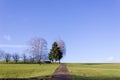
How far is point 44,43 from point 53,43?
Result: 24.7m

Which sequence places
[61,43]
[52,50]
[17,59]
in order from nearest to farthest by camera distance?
[52,50] → [61,43] → [17,59]

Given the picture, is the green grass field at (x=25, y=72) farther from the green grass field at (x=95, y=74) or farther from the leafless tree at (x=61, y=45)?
the leafless tree at (x=61, y=45)

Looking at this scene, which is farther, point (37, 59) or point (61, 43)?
point (61, 43)

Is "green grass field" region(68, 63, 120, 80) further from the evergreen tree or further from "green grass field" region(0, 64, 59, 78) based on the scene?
the evergreen tree

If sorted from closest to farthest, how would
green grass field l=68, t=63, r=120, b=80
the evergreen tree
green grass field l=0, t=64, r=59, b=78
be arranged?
1. green grass field l=68, t=63, r=120, b=80
2. green grass field l=0, t=64, r=59, b=78
3. the evergreen tree

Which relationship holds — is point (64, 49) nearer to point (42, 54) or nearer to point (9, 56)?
point (42, 54)

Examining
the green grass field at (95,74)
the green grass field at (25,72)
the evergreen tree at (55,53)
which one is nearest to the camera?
the green grass field at (95,74)

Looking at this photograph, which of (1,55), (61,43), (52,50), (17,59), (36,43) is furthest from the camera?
(1,55)

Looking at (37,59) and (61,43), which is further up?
(61,43)

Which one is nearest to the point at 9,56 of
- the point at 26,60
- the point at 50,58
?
the point at 26,60

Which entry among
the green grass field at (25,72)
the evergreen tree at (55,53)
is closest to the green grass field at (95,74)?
the green grass field at (25,72)

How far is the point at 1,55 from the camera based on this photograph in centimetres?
16062

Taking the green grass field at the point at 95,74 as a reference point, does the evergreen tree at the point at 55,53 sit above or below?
above

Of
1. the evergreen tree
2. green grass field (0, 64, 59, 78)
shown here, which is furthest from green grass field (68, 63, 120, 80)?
the evergreen tree
